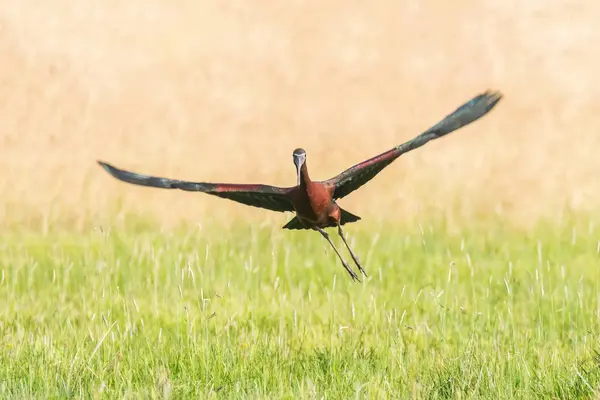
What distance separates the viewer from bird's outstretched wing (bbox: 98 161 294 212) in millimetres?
5332

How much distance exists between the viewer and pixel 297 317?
7.08m

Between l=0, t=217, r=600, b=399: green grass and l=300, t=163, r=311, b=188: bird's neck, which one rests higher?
l=300, t=163, r=311, b=188: bird's neck

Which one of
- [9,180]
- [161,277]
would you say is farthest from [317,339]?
[9,180]

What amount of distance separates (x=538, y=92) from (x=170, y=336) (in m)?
9.89

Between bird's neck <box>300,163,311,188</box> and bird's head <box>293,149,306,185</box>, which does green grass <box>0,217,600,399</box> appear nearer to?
bird's neck <box>300,163,311,188</box>

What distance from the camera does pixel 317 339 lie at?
6.54 m

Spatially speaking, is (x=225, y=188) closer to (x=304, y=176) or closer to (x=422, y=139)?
(x=304, y=176)

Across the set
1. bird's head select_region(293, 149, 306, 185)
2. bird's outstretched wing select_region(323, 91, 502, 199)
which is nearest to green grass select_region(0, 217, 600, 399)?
bird's outstretched wing select_region(323, 91, 502, 199)

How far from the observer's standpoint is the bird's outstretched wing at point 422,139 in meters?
→ 5.51

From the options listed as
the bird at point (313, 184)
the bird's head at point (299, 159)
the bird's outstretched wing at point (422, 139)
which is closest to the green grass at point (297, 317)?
the bird at point (313, 184)

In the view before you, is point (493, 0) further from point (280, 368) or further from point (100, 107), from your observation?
point (280, 368)

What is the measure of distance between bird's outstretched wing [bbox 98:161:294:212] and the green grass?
2.29ft

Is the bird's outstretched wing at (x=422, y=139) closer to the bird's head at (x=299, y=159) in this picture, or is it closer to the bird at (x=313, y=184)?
the bird at (x=313, y=184)

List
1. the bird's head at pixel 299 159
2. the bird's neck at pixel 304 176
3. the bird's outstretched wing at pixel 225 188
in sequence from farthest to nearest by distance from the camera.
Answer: the bird's neck at pixel 304 176 → the bird's head at pixel 299 159 → the bird's outstretched wing at pixel 225 188
